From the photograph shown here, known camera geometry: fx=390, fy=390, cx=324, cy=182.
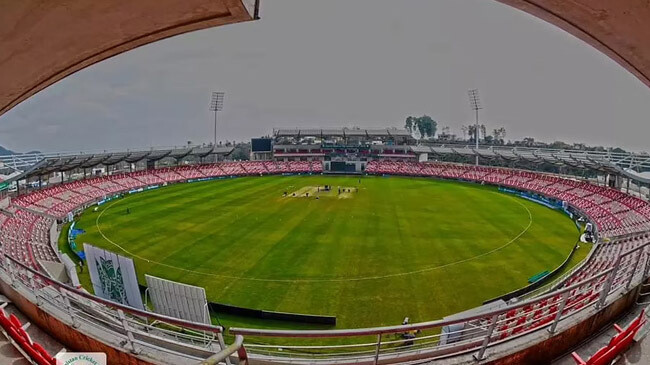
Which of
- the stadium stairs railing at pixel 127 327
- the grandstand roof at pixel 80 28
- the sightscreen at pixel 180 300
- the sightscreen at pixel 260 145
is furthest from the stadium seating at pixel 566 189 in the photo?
the grandstand roof at pixel 80 28

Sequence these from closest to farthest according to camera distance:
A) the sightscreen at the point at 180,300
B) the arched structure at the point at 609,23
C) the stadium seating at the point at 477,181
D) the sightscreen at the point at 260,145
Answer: the arched structure at the point at 609,23 < the stadium seating at the point at 477,181 < the sightscreen at the point at 180,300 < the sightscreen at the point at 260,145

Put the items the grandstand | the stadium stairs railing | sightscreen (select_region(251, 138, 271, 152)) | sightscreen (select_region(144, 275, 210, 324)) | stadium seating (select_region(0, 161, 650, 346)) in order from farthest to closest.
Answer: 1. sightscreen (select_region(251, 138, 271, 152))
2. sightscreen (select_region(144, 275, 210, 324))
3. stadium seating (select_region(0, 161, 650, 346))
4. the grandstand
5. the stadium stairs railing

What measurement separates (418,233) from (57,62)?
24085 millimetres

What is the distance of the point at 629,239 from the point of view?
21203mm

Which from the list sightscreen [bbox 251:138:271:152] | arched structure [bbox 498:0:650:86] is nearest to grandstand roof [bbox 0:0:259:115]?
arched structure [bbox 498:0:650:86]

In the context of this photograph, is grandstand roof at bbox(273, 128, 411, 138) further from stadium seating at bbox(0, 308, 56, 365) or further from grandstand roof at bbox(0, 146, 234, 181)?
stadium seating at bbox(0, 308, 56, 365)

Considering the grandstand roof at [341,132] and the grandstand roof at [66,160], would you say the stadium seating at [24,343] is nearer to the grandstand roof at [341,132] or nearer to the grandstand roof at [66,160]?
the grandstand roof at [66,160]

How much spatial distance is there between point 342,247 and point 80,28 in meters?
20.2

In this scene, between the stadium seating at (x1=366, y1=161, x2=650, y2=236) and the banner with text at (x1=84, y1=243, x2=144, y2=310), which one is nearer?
the banner with text at (x1=84, y1=243, x2=144, y2=310)

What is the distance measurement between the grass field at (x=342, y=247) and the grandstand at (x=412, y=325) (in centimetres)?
206

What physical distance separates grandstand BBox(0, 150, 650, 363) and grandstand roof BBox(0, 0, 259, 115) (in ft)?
7.92

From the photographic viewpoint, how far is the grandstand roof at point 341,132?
72812 mm

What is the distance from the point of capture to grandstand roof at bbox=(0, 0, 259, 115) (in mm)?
2590

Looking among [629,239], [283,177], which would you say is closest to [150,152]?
[283,177]
